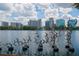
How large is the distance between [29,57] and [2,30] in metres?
0.34

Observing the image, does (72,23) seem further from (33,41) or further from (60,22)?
(33,41)

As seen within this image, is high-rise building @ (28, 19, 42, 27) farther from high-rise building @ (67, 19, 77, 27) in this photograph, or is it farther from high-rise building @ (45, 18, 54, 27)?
high-rise building @ (67, 19, 77, 27)

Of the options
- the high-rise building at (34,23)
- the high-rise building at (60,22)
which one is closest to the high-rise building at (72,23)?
the high-rise building at (60,22)

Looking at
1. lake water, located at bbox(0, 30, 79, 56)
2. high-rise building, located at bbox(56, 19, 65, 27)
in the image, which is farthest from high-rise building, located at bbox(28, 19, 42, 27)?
high-rise building, located at bbox(56, 19, 65, 27)

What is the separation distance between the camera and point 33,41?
1.79 meters

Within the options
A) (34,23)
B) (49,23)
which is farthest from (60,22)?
(34,23)

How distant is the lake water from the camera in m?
1.78

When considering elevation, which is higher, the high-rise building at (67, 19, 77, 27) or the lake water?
the high-rise building at (67, 19, 77, 27)

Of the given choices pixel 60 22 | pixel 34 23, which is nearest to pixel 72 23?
pixel 60 22

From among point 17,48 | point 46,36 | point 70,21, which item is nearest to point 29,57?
point 17,48

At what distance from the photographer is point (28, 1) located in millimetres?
1800

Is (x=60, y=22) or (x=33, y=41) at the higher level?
(x=60, y=22)

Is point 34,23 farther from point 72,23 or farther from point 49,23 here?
point 72,23

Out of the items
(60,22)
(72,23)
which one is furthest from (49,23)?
(72,23)
